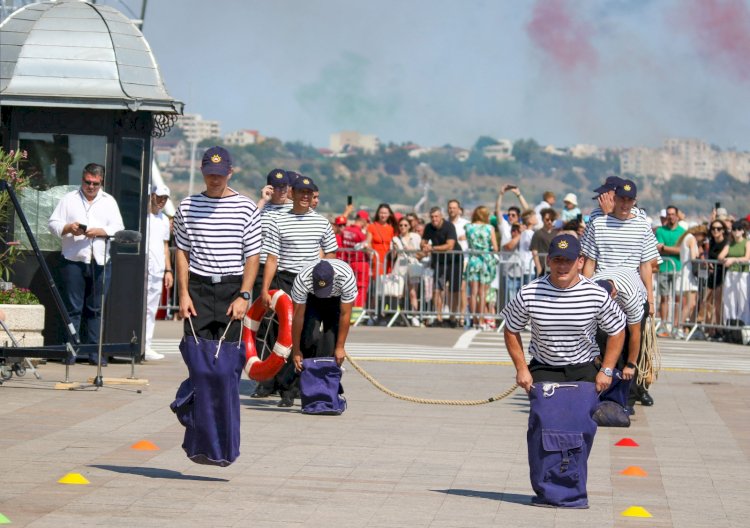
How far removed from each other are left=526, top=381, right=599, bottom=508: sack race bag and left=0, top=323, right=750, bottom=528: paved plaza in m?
0.17

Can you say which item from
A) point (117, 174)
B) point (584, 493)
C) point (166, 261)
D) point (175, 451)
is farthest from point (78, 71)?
point (584, 493)

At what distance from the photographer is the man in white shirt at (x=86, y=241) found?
14969mm

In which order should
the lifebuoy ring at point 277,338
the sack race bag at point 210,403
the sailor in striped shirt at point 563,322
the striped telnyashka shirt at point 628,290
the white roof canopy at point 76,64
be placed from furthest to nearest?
the white roof canopy at point 76,64 < the lifebuoy ring at point 277,338 < the striped telnyashka shirt at point 628,290 < the sack race bag at point 210,403 < the sailor in striped shirt at point 563,322

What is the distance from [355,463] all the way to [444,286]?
14606 mm

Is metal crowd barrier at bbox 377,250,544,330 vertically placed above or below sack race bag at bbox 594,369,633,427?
above

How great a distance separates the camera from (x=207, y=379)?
9695 millimetres

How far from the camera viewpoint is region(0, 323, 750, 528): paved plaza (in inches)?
343

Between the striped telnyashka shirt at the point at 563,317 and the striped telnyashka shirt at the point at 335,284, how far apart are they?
151 inches

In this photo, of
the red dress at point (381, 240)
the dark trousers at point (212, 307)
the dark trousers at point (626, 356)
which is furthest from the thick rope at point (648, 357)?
the red dress at point (381, 240)

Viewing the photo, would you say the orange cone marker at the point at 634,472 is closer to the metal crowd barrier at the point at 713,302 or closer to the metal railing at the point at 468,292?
the metal crowd barrier at the point at 713,302

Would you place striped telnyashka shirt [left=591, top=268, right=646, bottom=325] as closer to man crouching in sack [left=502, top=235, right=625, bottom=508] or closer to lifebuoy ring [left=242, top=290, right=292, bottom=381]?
man crouching in sack [left=502, top=235, right=625, bottom=508]

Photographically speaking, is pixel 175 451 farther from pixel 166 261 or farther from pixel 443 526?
pixel 166 261

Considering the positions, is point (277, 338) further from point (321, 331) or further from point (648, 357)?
point (648, 357)

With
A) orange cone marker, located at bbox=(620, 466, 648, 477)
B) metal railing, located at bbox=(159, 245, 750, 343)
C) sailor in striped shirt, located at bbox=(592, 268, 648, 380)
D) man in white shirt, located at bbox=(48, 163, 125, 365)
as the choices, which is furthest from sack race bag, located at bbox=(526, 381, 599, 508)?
metal railing, located at bbox=(159, 245, 750, 343)
